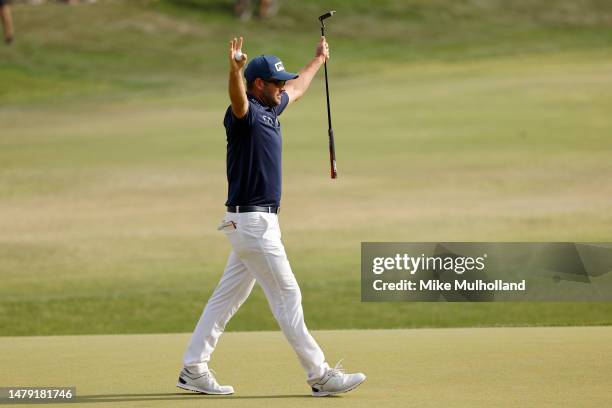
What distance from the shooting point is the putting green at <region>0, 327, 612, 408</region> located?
782 centimetres

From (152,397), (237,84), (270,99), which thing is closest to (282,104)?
(270,99)

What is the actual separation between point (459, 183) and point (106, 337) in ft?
42.0

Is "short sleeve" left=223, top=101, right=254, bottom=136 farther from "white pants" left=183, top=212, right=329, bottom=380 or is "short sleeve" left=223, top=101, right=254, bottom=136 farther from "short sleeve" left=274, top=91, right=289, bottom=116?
"white pants" left=183, top=212, right=329, bottom=380

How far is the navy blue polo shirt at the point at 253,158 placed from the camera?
7.96 m

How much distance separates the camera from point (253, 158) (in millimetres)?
7988

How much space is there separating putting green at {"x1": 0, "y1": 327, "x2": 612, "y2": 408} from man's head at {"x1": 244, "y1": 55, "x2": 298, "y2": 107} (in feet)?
5.70

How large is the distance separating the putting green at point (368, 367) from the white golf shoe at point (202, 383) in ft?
0.21

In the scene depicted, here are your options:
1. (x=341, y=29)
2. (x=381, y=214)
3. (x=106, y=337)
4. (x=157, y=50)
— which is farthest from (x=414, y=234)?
(x=341, y=29)

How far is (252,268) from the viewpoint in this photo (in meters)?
8.16

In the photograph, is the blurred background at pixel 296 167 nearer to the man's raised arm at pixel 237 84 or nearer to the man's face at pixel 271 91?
the man's face at pixel 271 91

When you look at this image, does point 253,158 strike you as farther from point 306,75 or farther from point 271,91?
point 306,75

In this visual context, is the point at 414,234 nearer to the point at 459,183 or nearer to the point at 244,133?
the point at 459,183

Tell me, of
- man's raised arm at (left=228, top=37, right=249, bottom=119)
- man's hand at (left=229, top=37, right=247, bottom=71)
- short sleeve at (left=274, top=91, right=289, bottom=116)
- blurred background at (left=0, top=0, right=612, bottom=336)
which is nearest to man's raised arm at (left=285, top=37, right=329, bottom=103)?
short sleeve at (left=274, top=91, right=289, bottom=116)

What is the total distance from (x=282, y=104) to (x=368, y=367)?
1.93 meters
